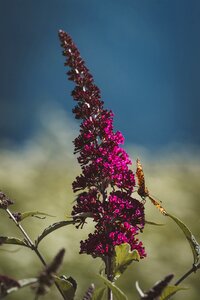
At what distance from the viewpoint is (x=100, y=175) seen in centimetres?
146

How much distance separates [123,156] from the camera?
58.0 inches

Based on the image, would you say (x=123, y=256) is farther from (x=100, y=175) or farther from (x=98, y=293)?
(x=100, y=175)

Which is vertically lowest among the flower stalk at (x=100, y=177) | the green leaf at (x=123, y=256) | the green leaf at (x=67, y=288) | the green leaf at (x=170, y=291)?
the green leaf at (x=67, y=288)

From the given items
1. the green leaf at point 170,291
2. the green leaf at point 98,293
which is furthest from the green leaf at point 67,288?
the green leaf at point 170,291

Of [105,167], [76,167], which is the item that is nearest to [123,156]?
[105,167]

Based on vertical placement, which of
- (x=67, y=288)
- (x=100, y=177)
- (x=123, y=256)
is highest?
(x=100, y=177)

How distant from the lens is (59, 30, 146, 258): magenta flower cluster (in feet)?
4.58

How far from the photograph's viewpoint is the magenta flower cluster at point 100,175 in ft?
4.58

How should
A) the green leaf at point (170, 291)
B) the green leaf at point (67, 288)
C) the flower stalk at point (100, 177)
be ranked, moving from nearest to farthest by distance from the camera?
1. the green leaf at point (170, 291)
2. the green leaf at point (67, 288)
3. the flower stalk at point (100, 177)

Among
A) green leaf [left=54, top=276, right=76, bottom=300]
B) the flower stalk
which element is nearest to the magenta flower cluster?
the flower stalk

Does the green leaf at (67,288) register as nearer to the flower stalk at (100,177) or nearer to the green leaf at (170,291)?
the flower stalk at (100,177)

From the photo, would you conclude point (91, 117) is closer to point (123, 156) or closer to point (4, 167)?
point (123, 156)

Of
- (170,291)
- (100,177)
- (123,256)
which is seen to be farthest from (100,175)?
(170,291)

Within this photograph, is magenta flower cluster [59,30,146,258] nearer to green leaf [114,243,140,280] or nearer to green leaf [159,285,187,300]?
green leaf [114,243,140,280]
